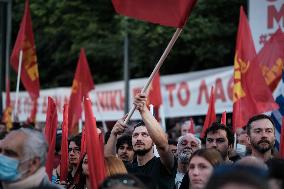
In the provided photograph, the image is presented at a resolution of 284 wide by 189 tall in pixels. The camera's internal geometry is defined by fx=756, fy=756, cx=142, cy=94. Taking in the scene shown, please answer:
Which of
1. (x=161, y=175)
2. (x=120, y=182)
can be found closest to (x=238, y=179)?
(x=120, y=182)

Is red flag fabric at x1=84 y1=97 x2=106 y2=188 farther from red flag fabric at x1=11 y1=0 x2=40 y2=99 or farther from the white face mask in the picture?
red flag fabric at x1=11 y1=0 x2=40 y2=99

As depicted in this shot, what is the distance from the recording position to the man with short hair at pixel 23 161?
4230 mm

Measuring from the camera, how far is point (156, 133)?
5.66 metres

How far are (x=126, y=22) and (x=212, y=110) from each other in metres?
8.53

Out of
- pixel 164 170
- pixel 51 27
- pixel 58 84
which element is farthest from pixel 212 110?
pixel 58 84

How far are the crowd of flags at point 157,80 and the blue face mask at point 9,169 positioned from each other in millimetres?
755

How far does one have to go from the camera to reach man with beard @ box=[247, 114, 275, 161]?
20.4 ft

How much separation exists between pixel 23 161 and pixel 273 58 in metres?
6.49

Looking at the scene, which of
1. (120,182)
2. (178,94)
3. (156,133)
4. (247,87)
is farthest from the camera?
(178,94)

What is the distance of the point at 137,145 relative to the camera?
6375mm

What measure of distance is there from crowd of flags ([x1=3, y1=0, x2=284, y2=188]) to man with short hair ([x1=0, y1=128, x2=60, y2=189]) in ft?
2.19

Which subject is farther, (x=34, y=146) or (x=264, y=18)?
(x=264, y=18)

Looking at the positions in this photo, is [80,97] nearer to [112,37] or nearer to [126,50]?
[126,50]

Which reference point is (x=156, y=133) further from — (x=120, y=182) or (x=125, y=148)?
(x=120, y=182)
